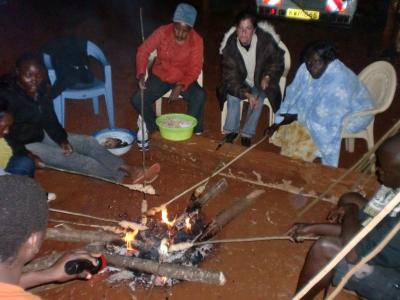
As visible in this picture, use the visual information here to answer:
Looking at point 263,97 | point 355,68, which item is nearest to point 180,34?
point 263,97

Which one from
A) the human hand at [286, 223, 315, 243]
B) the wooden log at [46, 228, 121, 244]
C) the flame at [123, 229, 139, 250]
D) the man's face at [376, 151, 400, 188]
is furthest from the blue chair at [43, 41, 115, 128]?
the man's face at [376, 151, 400, 188]

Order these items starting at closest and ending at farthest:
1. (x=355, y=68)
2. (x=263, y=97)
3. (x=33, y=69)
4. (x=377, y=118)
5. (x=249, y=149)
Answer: (x=33, y=69)
(x=249, y=149)
(x=263, y=97)
(x=377, y=118)
(x=355, y=68)

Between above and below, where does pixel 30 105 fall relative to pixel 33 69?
below

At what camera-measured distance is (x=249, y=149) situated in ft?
14.5

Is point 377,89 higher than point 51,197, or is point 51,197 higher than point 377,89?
point 377,89

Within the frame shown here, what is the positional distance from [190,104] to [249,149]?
132cm

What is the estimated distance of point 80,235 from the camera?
351 centimetres

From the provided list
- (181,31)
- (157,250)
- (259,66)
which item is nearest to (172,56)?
(181,31)

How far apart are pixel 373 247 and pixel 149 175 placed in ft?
8.82

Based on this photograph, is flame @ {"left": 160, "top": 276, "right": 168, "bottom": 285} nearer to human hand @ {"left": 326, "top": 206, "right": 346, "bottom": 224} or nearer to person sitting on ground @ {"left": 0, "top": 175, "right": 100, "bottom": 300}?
human hand @ {"left": 326, "top": 206, "right": 346, "bottom": 224}

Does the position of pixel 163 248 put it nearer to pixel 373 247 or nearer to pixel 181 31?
pixel 373 247

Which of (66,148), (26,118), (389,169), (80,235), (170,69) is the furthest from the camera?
(170,69)

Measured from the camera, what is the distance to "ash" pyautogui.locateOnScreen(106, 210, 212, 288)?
10.7ft

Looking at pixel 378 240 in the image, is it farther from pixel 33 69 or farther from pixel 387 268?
pixel 33 69
